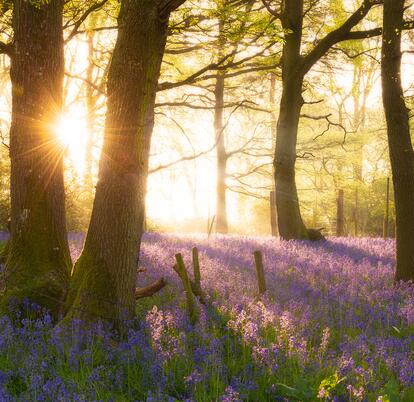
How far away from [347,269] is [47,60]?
246 inches

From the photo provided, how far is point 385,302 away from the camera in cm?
688

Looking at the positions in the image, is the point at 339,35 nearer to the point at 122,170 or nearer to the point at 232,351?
the point at 122,170

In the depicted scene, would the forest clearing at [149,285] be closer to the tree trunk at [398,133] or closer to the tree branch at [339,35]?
the tree trunk at [398,133]

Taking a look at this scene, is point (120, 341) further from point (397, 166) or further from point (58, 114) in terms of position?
point (397, 166)

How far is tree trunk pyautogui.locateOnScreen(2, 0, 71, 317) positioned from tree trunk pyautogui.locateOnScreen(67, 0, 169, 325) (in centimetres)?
124

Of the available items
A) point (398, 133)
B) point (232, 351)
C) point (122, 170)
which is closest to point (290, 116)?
point (398, 133)

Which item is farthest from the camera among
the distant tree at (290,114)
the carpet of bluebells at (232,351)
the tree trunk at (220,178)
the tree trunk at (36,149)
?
the tree trunk at (220,178)

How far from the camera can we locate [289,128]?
14.6 m

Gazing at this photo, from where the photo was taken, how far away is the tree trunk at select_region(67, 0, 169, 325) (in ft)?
17.0

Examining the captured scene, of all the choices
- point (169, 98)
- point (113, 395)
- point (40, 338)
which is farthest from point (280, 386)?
point (169, 98)

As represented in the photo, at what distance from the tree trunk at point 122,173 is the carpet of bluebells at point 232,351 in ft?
1.18

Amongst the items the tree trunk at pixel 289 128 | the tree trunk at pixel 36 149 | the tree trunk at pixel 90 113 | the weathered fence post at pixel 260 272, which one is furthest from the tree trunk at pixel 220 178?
the tree trunk at pixel 36 149

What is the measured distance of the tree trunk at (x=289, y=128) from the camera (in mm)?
14352

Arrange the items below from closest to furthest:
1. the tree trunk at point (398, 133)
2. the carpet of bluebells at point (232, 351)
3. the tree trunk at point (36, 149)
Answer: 1. the carpet of bluebells at point (232, 351)
2. the tree trunk at point (36, 149)
3. the tree trunk at point (398, 133)
